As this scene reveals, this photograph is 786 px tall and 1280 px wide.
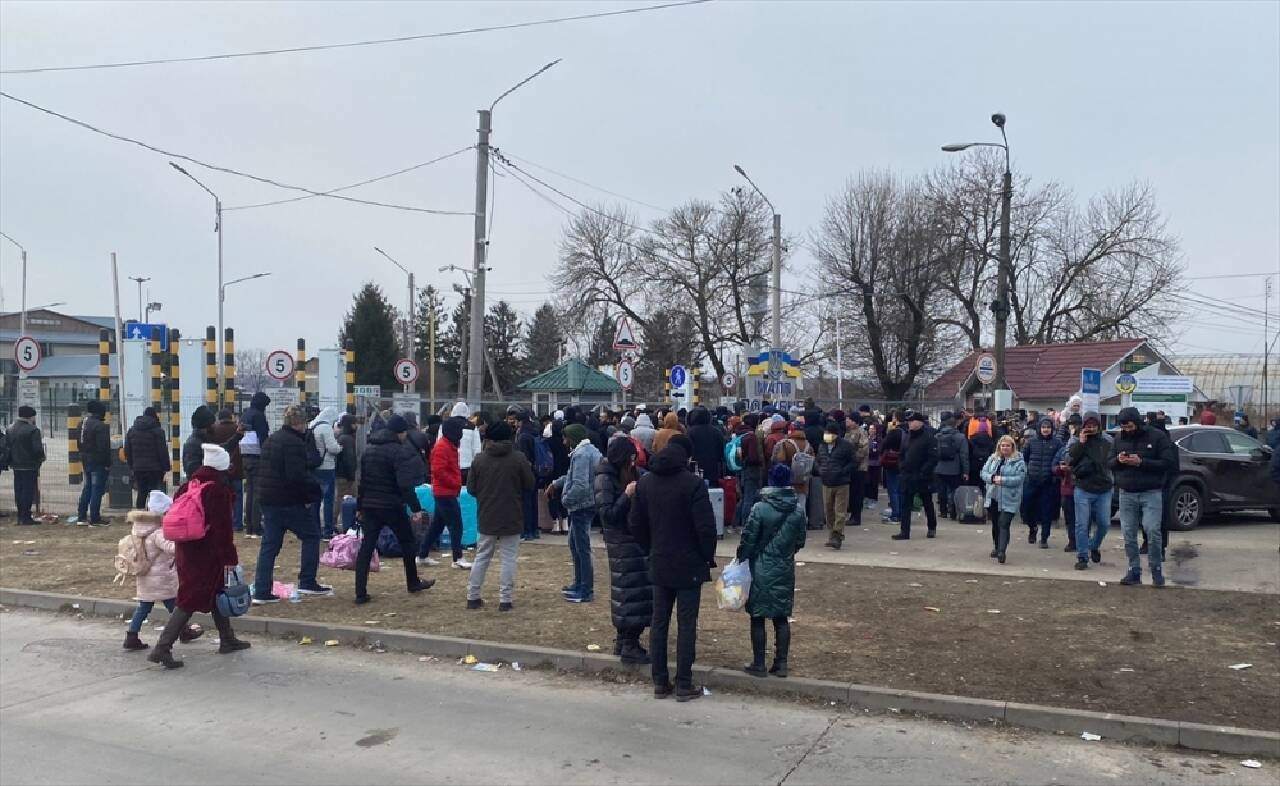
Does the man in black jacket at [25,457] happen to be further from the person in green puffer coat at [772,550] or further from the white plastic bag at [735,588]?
the person in green puffer coat at [772,550]

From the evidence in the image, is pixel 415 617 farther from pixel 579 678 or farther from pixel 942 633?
pixel 942 633

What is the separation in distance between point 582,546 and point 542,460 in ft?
15.2

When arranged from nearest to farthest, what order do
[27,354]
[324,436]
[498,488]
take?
[498,488] < [324,436] < [27,354]

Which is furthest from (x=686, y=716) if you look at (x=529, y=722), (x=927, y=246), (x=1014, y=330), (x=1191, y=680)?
(x=1014, y=330)

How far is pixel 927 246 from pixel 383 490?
117ft

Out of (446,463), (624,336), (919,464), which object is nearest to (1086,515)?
(919,464)

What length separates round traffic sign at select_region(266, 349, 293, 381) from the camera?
2680 cm

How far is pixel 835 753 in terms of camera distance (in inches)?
255

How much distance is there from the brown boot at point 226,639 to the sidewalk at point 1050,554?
20.2ft

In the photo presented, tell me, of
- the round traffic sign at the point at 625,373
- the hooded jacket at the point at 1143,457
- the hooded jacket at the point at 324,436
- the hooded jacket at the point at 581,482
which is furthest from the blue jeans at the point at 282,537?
the round traffic sign at the point at 625,373

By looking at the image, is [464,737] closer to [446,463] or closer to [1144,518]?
[446,463]

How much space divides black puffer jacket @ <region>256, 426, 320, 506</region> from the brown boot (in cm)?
149

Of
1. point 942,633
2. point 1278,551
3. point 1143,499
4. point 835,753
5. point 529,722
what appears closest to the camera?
point 835,753

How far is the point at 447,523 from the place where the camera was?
13.0 meters
